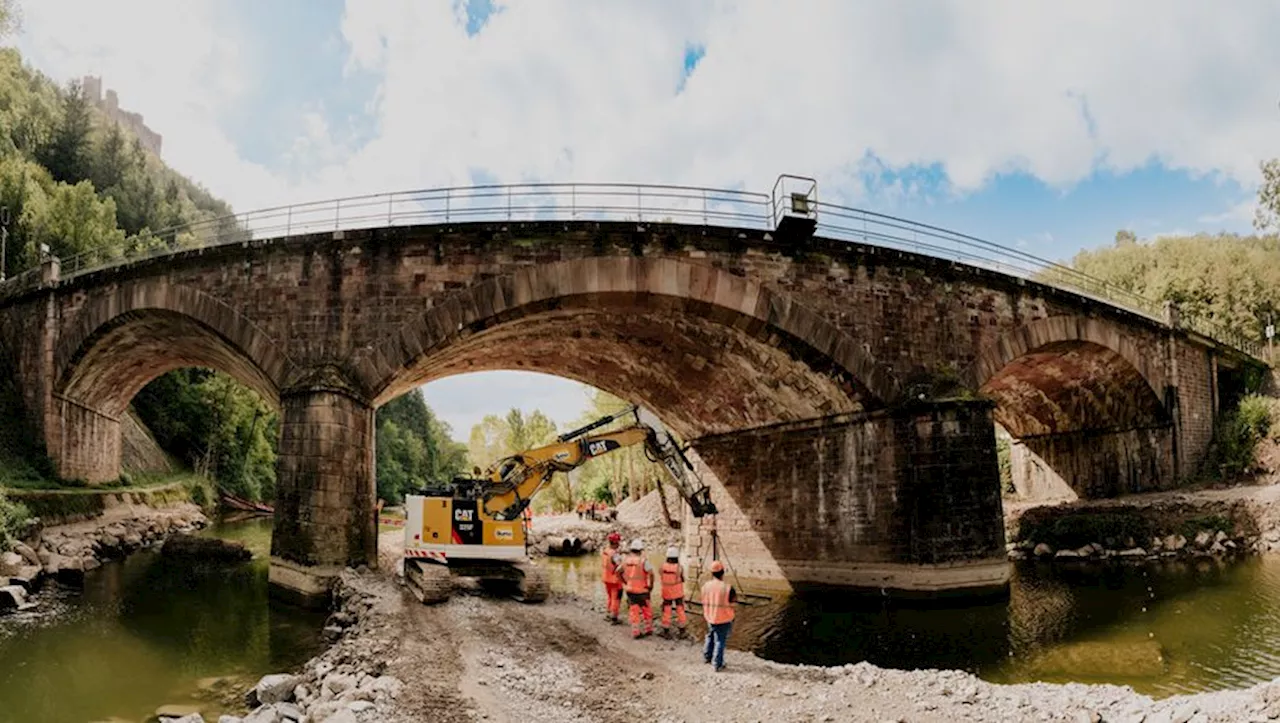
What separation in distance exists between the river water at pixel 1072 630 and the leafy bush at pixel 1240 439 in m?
7.95

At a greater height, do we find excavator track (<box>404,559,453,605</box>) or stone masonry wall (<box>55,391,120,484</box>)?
stone masonry wall (<box>55,391,120,484</box>)

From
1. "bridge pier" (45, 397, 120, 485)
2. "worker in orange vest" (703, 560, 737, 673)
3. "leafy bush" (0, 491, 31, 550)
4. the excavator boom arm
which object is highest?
"bridge pier" (45, 397, 120, 485)

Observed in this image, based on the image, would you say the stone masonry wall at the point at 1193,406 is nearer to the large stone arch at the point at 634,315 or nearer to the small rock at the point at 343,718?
the large stone arch at the point at 634,315

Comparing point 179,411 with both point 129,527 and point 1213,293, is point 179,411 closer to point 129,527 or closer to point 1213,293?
point 129,527

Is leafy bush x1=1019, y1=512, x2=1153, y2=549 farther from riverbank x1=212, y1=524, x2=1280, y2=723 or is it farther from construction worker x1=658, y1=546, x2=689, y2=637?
construction worker x1=658, y1=546, x2=689, y2=637

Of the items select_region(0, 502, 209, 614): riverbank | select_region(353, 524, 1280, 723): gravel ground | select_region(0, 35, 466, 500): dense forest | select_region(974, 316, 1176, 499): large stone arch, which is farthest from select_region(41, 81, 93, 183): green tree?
select_region(974, 316, 1176, 499): large stone arch

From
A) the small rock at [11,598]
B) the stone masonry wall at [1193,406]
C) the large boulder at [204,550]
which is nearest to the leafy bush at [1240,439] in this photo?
the stone masonry wall at [1193,406]

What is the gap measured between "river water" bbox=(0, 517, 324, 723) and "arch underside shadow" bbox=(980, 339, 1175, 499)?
2129 centimetres

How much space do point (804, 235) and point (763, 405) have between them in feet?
17.6

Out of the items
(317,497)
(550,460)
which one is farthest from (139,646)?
(550,460)

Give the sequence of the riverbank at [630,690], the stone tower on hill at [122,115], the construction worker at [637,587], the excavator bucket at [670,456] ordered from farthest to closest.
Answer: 1. the stone tower on hill at [122,115]
2. the excavator bucket at [670,456]
3. the construction worker at [637,587]
4. the riverbank at [630,690]

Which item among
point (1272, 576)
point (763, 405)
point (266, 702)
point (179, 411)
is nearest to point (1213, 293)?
point (1272, 576)

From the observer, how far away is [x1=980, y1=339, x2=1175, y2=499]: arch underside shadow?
25.7 metres

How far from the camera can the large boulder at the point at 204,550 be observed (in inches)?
942
